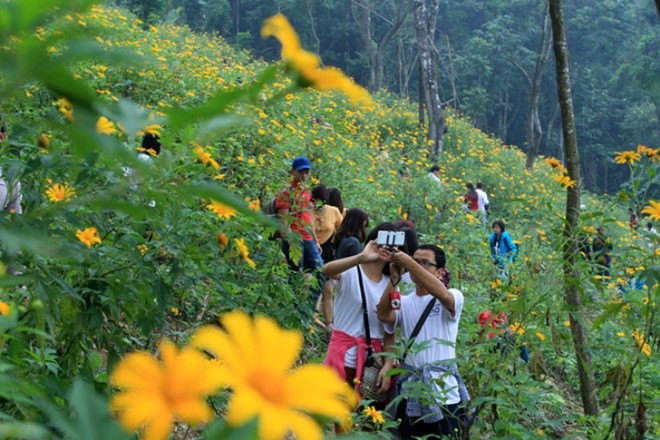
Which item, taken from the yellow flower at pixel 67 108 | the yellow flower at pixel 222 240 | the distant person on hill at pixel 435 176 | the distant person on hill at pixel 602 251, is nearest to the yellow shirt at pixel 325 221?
the distant person on hill at pixel 602 251

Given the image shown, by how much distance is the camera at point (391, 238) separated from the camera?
2.45 meters

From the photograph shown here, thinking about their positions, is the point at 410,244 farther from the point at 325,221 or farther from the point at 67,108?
the point at 67,108

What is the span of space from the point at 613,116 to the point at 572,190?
28754mm

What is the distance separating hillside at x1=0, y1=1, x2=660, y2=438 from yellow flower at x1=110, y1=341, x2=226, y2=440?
0.05 ft

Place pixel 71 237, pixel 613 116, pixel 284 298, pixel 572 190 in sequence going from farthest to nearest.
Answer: pixel 613 116, pixel 572 190, pixel 284 298, pixel 71 237

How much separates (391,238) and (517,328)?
59 centimetres

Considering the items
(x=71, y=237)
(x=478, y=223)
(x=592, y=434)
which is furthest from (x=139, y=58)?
(x=478, y=223)

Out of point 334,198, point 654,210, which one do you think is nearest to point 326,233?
point 334,198

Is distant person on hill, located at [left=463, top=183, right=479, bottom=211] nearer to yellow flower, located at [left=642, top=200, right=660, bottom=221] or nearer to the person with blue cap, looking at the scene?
the person with blue cap

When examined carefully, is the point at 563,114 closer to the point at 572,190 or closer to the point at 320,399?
the point at 572,190

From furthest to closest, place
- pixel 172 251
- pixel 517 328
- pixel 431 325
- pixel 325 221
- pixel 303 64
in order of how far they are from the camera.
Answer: pixel 325 221
pixel 431 325
pixel 517 328
pixel 172 251
pixel 303 64

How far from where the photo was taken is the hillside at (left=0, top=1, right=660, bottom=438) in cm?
36

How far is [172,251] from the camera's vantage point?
5.10 feet

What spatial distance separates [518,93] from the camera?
31.8 m
